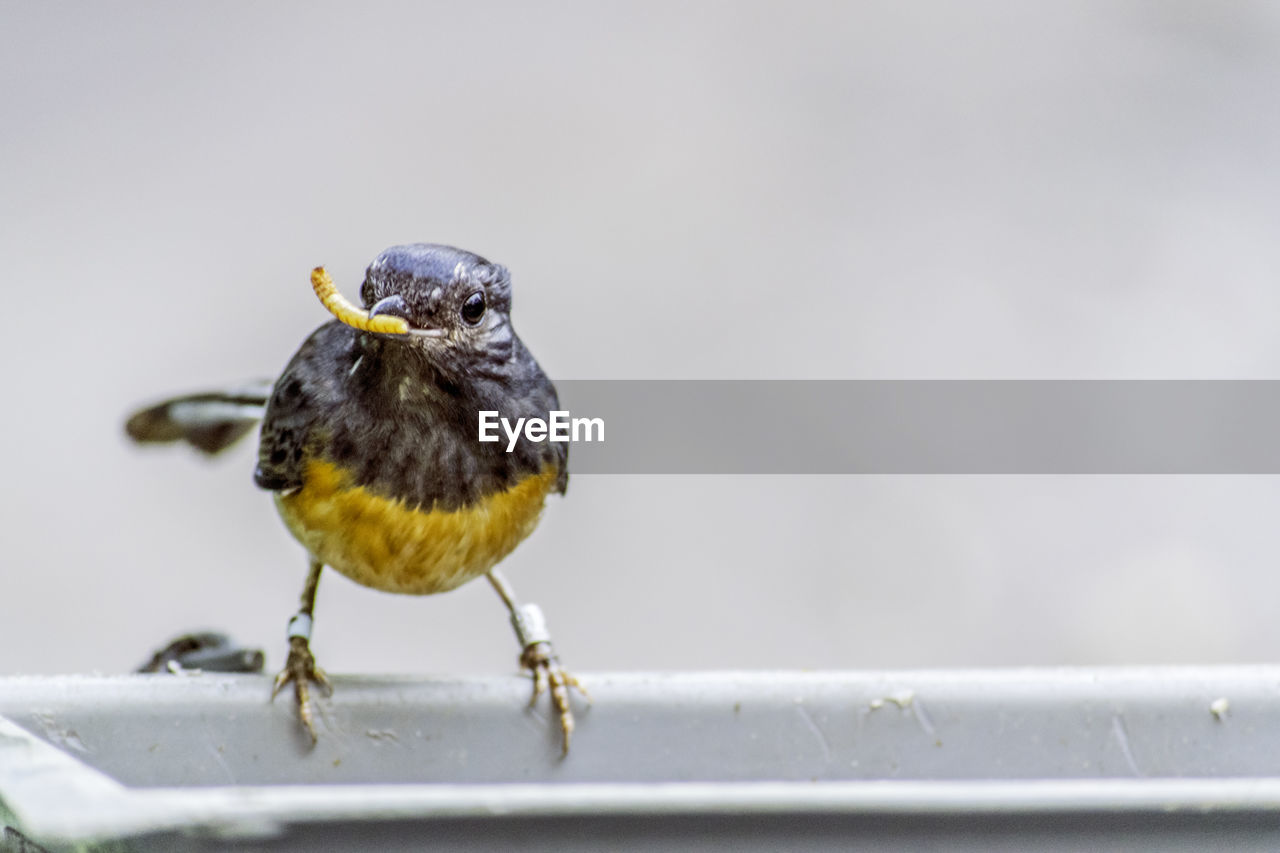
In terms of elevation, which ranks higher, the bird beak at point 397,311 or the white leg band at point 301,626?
the bird beak at point 397,311

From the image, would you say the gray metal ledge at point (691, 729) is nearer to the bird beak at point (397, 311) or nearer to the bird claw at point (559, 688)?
the bird claw at point (559, 688)

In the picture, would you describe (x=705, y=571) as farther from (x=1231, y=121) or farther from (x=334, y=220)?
(x=1231, y=121)

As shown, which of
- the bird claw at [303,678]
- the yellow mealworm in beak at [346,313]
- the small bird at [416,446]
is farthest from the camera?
the small bird at [416,446]

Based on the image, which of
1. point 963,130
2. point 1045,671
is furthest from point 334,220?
point 1045,671

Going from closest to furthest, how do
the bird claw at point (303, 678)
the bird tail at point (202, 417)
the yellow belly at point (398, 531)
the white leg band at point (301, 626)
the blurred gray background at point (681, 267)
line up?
the bird claw at point (303, 678) < the yellow belly at point (398, 531) < the white leg band at point (301, 626) < the bird tail at point (202, 417) < the blurred gray background at point (681, 267)

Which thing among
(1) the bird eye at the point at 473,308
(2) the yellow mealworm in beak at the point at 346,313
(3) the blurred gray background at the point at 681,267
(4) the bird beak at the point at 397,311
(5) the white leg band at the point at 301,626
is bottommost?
(5) the white leg band at the point at 301,626

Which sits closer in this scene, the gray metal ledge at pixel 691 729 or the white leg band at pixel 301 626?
the gray metal ledge at pixel 691 729

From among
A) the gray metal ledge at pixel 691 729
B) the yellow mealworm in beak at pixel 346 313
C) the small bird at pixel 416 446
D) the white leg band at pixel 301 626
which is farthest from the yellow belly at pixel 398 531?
the yellow mealworm in beak at pixel 346 313
